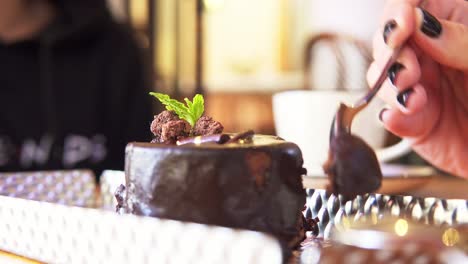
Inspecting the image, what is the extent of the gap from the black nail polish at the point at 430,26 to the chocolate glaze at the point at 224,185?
0.28 m

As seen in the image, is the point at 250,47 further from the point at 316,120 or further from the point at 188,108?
the point at 188,108

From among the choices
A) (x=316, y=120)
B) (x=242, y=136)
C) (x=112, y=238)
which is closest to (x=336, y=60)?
(x=316, y=120)

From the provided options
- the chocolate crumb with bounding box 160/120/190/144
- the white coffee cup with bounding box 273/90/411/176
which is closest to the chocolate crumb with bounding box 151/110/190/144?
the chocolate crumb with bounding box 160/120/190/144

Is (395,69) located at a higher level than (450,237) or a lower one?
higher

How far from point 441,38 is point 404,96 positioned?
95mm

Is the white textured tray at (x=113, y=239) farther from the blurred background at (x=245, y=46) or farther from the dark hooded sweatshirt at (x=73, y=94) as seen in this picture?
the blurred background at (x=245, y=46)

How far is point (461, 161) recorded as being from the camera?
106 centimetres

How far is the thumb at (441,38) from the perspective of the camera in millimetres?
776

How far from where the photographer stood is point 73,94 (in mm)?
2188

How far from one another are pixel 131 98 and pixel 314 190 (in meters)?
1.59

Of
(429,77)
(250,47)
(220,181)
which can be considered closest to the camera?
(220,181)

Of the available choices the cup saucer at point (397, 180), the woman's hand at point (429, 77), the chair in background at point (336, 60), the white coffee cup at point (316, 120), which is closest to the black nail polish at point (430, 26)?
the woman's hand at point (429, 77)

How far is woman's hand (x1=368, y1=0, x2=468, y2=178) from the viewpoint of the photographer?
762 mm

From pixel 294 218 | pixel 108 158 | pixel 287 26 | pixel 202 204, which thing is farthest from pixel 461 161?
pixel 287 26
